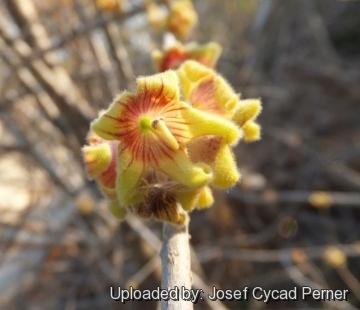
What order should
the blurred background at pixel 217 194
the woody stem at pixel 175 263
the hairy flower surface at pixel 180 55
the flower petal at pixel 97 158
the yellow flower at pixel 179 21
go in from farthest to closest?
1. the blurred background at pixel 217 194
2. the yellow flower at pixel 179 21
3. the hairy flower surface at pixel 180 55
4. the flower petal at pixel 97 158
5. the woody stem at pixel 175 263

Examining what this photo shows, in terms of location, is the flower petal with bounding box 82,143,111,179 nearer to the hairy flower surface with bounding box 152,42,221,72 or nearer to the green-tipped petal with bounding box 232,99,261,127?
the green-tipped petal with bounding box 232,99,261,127

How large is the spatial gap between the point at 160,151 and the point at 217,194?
2.24m

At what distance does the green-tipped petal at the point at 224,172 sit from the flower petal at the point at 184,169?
21mm

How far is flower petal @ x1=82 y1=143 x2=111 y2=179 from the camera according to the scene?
2.13 feet

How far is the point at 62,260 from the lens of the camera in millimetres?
3250

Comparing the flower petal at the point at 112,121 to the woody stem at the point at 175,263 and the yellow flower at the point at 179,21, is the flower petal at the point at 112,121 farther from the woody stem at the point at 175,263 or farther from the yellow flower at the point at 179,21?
the yellow flower at the point at 179,21

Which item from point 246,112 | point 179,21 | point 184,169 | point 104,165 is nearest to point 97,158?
point 104,165

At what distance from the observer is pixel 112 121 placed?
23.8 inches

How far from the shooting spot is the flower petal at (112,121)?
599 millimetres

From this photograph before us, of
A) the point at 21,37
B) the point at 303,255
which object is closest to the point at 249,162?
the point at 303,255

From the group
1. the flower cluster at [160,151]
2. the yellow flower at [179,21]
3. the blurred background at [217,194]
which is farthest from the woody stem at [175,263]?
the blurred background at [217,194]

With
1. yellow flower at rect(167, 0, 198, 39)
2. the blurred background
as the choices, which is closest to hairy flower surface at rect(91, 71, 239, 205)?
yellow flower at rect(167, 0, 198, 39)

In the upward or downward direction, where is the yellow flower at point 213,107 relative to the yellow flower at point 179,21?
downward

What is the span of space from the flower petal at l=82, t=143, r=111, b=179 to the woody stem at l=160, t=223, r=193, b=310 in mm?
131
